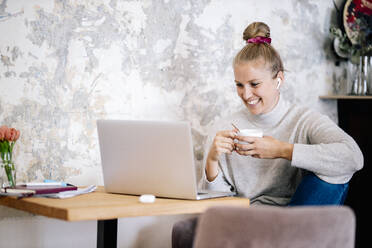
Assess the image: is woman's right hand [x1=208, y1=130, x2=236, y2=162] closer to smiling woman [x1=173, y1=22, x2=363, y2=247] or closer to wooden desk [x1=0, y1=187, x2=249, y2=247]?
smiling woman [x1=173, y1=22, x2=363, y2=247]

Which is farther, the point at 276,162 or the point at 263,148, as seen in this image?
the point at 276,162

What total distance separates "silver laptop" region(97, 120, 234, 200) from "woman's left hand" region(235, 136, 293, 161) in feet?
0.63

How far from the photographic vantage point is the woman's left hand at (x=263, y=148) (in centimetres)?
177

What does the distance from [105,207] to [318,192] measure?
0.88m

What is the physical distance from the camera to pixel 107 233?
5.25 feet

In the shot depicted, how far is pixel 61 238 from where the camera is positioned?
2.15 m

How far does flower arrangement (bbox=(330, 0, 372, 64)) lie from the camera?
267cm

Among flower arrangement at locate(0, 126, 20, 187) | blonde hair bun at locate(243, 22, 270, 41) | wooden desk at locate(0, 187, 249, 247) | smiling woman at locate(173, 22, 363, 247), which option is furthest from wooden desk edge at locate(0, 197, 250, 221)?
blonde hair bun at locate(243, 22, 270, 41)

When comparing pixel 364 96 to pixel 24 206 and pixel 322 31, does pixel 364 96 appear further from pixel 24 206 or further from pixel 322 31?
pixel 24 206

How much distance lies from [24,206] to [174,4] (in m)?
1.28

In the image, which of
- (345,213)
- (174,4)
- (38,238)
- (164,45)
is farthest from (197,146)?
(345,213)

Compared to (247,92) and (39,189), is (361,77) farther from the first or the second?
(39,189)

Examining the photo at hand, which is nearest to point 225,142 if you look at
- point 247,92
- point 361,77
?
point 247,92

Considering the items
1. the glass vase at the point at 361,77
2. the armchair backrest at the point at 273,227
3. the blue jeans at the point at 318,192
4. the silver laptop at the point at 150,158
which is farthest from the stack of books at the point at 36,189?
the glass vase at the point at 361,77
